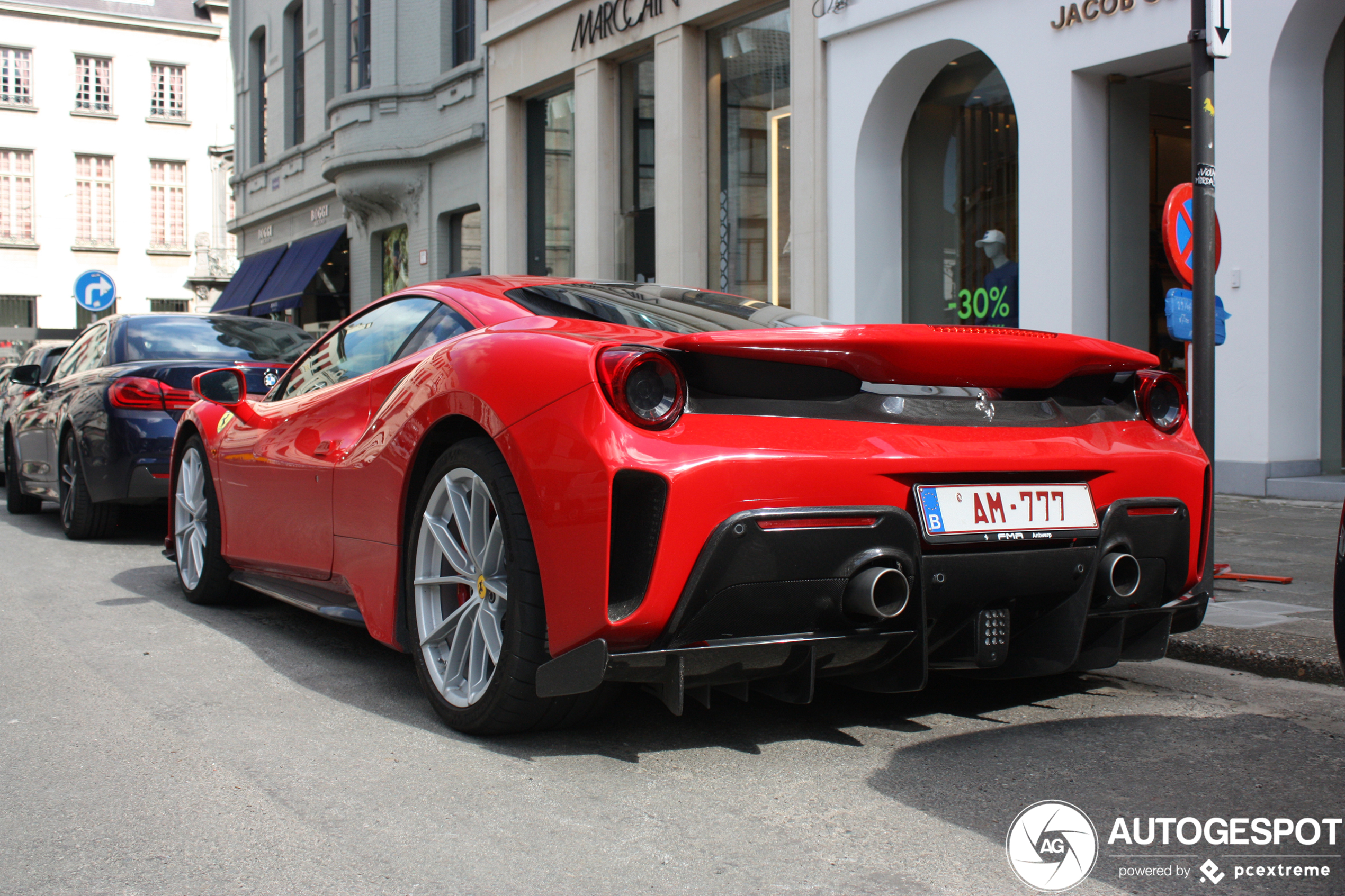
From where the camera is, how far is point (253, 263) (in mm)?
28031

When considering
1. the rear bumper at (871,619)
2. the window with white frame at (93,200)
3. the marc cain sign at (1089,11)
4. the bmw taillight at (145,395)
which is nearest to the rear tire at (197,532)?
the bmw taillight at (145,395)

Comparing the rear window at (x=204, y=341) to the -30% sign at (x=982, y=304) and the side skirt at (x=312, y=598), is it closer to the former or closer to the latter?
the side skirt at (x=312, y=598)

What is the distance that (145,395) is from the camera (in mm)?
7305

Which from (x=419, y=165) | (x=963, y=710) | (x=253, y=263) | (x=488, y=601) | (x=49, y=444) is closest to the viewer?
(x=488, y=601)

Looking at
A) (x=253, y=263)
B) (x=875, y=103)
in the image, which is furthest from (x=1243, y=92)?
(x=253, y=263)

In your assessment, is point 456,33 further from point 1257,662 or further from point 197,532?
point 1257,662

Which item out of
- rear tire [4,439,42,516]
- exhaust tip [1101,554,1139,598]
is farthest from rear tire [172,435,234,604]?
rear tire [4,439,42,516]

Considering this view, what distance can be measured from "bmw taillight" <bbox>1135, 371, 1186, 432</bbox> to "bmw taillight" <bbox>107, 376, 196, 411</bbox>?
219 inches

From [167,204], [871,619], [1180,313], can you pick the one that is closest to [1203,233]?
[1180,313]

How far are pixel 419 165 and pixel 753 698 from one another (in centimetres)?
1824

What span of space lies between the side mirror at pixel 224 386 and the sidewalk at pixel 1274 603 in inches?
145

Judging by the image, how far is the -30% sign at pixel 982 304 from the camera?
11.1m

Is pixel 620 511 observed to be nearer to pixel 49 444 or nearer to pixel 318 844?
pixel 318 844

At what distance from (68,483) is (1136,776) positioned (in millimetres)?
6920
